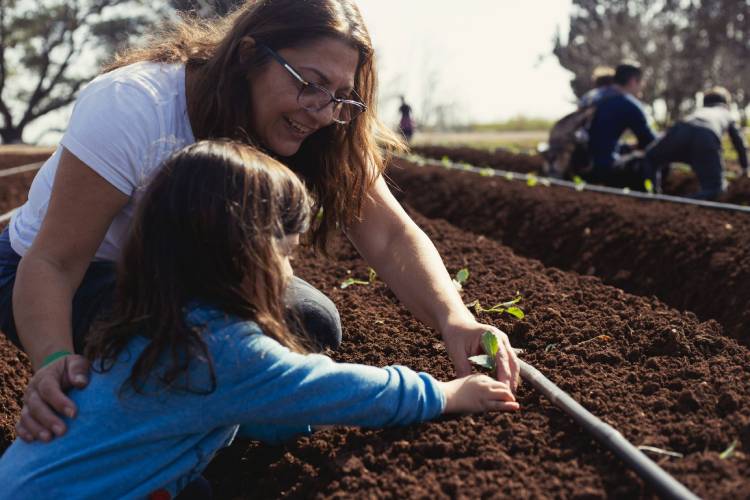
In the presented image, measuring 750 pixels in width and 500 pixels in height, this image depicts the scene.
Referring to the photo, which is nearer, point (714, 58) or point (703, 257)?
point (703, 257)

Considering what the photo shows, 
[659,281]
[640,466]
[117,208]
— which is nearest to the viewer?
[640,466]

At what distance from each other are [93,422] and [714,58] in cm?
2131

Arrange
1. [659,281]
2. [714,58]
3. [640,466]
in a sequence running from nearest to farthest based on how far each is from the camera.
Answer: [640,466]
[659,281]
[714,58]

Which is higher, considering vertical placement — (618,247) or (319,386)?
(319,386)

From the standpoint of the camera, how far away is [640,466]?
1811 millimetres

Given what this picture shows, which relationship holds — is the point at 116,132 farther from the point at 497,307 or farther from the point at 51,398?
the point at 497,307

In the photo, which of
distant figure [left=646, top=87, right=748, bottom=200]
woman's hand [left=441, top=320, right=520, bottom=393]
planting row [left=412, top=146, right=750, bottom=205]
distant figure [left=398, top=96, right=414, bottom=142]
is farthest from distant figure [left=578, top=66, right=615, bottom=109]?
distant figure [left=398, top=96, right=414, bottom=142]

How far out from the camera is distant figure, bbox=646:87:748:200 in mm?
7418

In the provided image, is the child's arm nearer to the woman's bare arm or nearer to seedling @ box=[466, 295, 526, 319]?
the woman's bare arm

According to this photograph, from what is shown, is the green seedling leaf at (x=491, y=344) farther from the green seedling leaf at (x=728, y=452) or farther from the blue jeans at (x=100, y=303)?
the green seedling leaf at (x=728, y=452)

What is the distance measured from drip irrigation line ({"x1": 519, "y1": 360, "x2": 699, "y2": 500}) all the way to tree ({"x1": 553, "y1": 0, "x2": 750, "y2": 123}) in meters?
18.7

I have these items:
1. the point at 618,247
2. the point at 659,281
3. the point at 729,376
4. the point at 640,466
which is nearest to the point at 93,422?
the point at 640,466

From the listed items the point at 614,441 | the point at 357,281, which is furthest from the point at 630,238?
the point at 614,441

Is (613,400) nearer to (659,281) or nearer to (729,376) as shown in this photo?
(729,376)
